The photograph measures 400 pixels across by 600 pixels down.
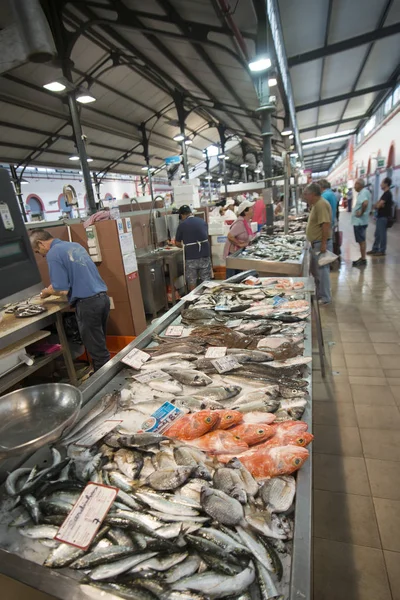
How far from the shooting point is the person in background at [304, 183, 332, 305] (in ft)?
16.7

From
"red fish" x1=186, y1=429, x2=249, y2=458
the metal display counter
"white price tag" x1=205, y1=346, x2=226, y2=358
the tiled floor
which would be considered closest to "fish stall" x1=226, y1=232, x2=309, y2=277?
the metal display counter

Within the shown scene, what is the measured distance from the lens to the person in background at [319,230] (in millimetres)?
5086

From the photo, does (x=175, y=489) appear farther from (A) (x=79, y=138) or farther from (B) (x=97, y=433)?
(A) (x=79, y=138)

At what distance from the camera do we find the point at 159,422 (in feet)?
4.81

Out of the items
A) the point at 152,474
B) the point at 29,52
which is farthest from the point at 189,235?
the point at 152,474

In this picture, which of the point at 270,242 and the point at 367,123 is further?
the point at 367,123

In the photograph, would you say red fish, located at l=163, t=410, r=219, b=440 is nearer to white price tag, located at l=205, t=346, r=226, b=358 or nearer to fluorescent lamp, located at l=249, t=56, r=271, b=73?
white price tag, located at l=205, t=346, r=226, b=358

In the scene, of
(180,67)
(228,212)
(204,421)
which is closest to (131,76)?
(180,67)

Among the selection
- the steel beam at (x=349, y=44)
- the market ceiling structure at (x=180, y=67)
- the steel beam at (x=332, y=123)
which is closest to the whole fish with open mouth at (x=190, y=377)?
the market ceiling structure at (x=180, y=67)

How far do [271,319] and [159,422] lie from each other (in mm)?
1415

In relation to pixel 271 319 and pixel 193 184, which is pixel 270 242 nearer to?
pixel 193 184

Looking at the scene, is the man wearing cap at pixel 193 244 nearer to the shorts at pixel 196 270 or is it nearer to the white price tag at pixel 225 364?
the shorts at pixel 196 270

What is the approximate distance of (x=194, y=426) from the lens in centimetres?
140

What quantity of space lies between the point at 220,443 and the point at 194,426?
0.46 ft
